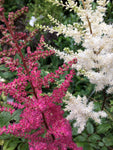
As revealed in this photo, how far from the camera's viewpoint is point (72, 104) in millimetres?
1307

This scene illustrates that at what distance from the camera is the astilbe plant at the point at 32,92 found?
83cm

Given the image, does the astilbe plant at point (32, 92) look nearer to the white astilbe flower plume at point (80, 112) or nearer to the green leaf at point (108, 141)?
the white astilbe flower plume at point (80, 112)

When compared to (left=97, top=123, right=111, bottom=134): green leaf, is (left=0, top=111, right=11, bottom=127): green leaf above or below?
above

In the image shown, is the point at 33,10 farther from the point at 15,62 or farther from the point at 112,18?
the point at 15,62

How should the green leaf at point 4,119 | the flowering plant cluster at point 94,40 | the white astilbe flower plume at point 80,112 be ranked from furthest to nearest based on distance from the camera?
1. the green leaf at point 4,119
2. the white astilbe flower plume at point 80,112
3. the flowering plant cluster at point 94,40

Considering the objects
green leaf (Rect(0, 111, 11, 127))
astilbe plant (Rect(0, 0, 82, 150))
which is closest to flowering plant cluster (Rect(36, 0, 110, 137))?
astilbe plant (Rect(0, 0, 82, 150))

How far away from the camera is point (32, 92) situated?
1.01 metres

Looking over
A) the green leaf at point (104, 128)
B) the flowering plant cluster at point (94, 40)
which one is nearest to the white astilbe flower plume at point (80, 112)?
the flowering plant cluster at point (94, 40)

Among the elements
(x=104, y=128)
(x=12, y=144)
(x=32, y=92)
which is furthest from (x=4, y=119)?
(x=104, y=128)

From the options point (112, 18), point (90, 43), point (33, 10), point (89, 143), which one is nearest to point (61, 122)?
point (89, 143)

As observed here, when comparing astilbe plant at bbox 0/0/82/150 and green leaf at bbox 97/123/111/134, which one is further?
green leaf at bbox 97/123/111/134

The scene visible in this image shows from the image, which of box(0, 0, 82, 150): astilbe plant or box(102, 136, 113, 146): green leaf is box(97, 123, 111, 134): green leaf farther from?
box(0, 0, 82, 150): astilbe plant

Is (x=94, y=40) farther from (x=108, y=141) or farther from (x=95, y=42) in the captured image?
(x=108, y=141)

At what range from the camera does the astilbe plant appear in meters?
0.83
